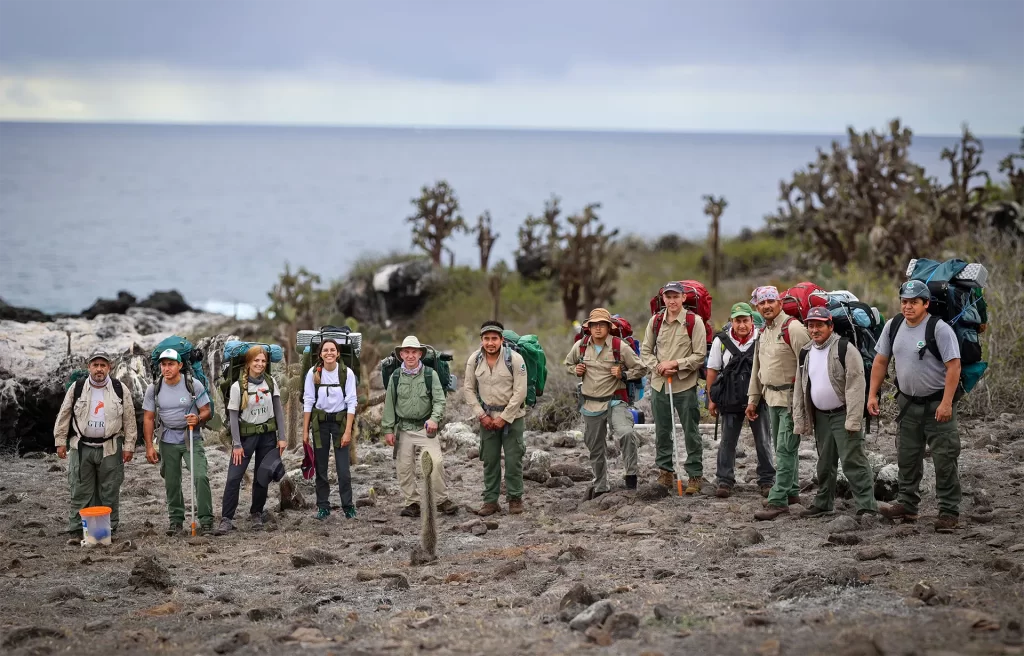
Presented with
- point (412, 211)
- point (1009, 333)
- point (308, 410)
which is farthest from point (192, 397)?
point (412, 211)

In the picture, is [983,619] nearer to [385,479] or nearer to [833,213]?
[385,479]

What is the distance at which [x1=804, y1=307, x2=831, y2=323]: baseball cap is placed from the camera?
9031mm

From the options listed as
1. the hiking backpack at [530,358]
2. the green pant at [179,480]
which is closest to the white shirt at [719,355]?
the hiking backpack at [530,358]

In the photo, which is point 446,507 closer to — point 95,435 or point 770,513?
point 770,513

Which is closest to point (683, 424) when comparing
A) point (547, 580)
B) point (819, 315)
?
point (819, 315)

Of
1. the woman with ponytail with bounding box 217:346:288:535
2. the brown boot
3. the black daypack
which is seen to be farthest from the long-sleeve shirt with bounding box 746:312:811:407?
the woman with ponytail with bounding box 217:346:288:535

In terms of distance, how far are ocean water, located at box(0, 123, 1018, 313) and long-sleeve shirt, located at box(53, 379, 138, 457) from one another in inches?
878

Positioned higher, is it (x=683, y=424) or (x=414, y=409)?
(x=414, y=409)

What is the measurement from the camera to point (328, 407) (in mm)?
10398

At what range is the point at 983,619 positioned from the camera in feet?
20.6

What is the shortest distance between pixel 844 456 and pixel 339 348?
478 cm

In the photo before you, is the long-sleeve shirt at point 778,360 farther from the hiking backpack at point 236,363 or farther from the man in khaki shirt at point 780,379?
the hiking backpack at point 236,363

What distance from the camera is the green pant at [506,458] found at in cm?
1046

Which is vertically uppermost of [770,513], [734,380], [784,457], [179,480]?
[734,380]
